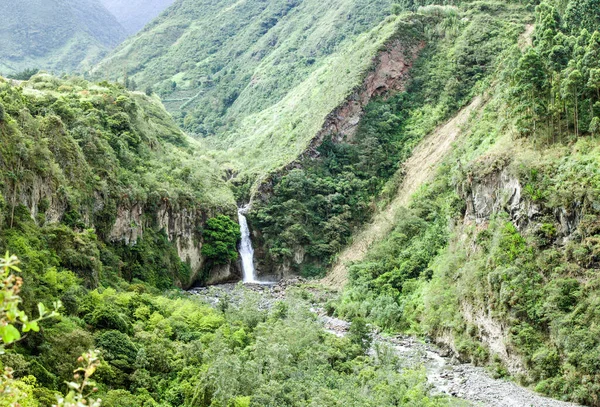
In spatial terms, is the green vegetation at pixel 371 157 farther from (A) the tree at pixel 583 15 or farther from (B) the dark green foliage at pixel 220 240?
(A) the tree at pixel 583 15

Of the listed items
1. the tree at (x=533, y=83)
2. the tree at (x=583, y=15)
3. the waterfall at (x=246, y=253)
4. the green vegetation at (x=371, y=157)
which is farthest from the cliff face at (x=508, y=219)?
the waterfall at (x=246, y=253)

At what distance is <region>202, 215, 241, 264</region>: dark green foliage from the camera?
80.3 m

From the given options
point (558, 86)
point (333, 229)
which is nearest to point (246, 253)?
point (333, 229)

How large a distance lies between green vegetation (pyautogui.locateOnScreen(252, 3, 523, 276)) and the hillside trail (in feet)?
6.67

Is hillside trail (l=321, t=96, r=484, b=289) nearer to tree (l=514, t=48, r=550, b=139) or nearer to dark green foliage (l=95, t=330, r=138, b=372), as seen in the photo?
tree (l=514, t=48, r=550, b=139)

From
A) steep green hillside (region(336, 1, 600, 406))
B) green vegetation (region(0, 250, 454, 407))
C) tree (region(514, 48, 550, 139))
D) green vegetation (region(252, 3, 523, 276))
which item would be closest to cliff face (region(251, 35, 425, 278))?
green vegetation (region(252, 3, 523, 276))

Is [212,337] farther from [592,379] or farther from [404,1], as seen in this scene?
[404,1]

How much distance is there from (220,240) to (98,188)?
2533cm

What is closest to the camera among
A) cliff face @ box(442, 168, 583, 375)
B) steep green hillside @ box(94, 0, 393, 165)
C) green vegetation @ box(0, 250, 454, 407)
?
green vegetation @ box(0, 250, 454, 407)

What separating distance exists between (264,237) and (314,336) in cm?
4653

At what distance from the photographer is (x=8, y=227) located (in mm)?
40031

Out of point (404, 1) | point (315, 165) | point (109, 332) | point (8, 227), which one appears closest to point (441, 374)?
point (109, 332)

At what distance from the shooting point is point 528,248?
4331cm

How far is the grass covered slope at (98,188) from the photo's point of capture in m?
43.8
